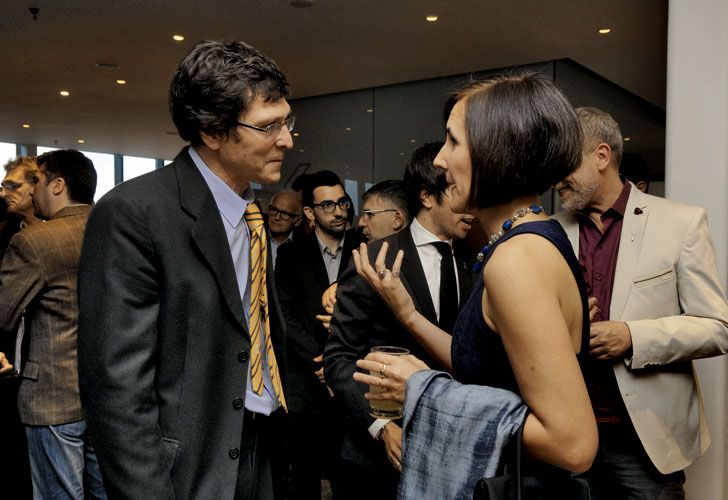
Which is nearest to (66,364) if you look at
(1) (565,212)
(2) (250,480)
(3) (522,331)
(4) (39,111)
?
(2) (250,480)

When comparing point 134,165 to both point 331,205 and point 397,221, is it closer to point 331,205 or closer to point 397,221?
point 331,205

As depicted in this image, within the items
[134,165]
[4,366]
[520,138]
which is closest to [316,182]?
[4,366]

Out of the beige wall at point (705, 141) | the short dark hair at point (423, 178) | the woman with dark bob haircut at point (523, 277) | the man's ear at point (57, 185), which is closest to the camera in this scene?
the woman with dark bob haircut at point (523, 277)

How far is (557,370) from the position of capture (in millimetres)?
999

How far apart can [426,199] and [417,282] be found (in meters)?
0.30

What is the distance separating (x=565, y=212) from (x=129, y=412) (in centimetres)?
163

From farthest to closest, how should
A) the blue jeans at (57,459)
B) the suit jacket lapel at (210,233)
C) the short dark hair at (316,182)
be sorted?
the short dark hair at (316,182) < the blue jeans at (57,459) < the suit jacket lapel at (210,233)

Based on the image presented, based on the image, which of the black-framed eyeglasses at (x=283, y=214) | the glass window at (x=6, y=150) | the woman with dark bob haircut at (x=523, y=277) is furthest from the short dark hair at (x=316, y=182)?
the glass window at (x=6, y=150)

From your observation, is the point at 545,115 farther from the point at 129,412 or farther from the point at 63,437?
the point at 63,437

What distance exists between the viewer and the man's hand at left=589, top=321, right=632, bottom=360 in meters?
1.87

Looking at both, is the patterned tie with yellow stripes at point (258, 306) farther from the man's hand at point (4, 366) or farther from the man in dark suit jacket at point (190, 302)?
the man's hand at point (4, 366)

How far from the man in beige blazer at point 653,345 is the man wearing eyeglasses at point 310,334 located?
148cm

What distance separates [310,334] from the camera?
3258 mm

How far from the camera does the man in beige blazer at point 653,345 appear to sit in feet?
6.21
